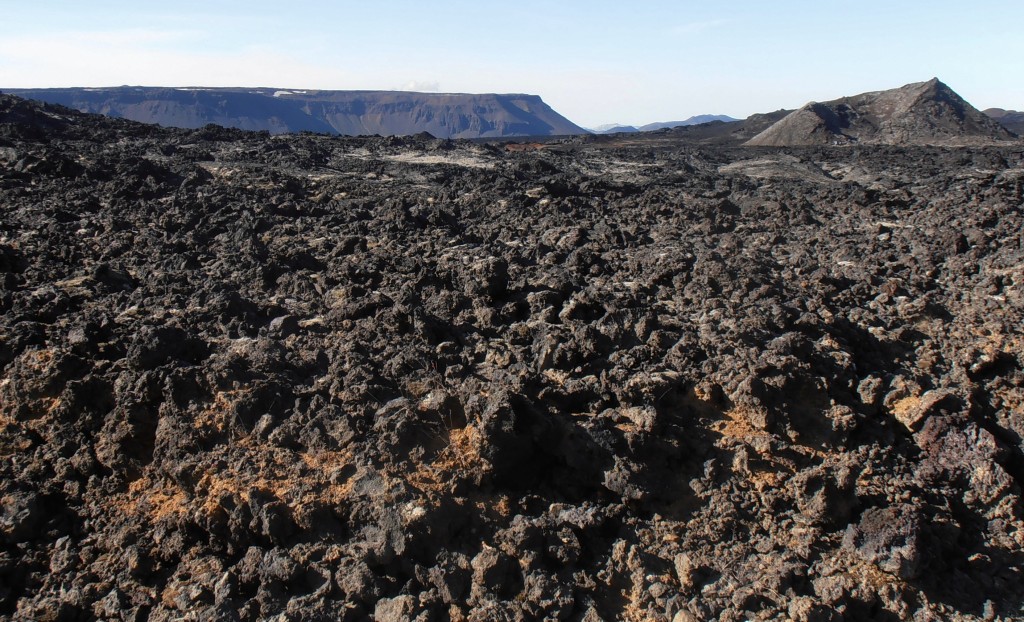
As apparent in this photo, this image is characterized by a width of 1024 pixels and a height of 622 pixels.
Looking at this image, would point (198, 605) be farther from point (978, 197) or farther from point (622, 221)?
point (978, 197)

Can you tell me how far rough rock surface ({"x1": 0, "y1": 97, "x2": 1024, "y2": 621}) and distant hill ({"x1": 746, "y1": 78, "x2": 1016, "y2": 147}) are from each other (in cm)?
1566

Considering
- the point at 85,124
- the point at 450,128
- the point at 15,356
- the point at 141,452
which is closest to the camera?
the point at 141,452

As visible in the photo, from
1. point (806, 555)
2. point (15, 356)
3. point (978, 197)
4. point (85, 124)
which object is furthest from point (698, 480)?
point (85, 124)

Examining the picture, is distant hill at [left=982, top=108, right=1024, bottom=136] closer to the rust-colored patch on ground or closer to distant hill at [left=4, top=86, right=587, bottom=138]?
distant hill at [left=4, top=86, right=587, bottom=138]

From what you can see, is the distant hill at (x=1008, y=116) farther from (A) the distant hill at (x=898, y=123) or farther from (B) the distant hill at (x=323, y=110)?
(B) the distant hill at (x=323, y=110)

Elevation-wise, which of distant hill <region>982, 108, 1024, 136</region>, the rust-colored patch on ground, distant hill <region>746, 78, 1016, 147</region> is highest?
distant hill <region>982, 108, 1024, 136</region>

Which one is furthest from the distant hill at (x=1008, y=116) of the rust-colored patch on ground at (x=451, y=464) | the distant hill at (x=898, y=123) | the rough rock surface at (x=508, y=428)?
the rust-colored patch on ground at (x=451, y=464)

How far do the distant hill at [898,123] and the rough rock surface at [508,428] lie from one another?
15662 millimetres

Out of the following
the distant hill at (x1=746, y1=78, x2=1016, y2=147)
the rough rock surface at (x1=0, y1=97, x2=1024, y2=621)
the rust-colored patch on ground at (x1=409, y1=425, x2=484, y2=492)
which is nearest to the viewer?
the rough rock surface at (x1=0, y1=97, x2=1024, y2=621)

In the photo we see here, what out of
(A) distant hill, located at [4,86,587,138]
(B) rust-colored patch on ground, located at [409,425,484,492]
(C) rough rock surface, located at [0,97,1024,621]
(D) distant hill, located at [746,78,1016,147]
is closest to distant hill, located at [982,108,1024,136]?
(D) distant hill, located at [746,78,1016,147]

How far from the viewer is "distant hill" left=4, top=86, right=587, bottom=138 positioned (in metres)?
45.9

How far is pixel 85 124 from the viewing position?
54.4 feet

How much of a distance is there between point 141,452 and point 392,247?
3.92 metres

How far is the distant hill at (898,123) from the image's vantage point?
70.5 feet
